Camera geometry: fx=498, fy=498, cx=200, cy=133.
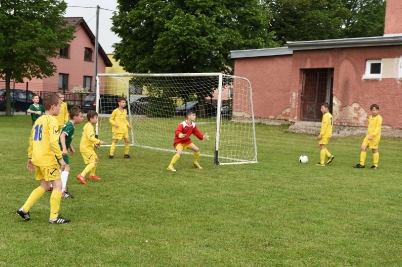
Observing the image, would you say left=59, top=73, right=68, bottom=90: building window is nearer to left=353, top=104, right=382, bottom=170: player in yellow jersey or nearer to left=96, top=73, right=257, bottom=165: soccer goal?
left=96, top=73, right=257, bottom=165: soccer goal

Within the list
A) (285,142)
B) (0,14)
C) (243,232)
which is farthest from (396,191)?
(0,14)

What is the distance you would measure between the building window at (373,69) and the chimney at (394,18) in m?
3.08

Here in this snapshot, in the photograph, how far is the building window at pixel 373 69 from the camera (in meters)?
20.4

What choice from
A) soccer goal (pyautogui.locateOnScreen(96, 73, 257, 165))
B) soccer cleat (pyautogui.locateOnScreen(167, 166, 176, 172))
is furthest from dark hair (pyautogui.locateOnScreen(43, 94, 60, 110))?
soccer goal (pyautogui.locateOnScreen(96, 73, 257, 165))

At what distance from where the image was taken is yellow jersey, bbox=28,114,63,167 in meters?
5.91

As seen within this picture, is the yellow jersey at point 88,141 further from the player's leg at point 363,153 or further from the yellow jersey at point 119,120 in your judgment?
the player's leg at point 363,153

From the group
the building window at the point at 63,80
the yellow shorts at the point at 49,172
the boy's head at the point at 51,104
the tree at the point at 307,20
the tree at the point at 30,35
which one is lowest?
the yellow shorts at the point at 49,172

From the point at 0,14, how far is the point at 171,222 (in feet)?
73.8

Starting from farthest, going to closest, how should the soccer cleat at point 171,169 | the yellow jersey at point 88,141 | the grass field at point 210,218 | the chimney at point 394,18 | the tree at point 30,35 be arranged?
the tree at point 30,35, the chimney at point 394,18, the soccer cleat at point 171,169, the yellow jersey at point 88,141, the grass field at point 210,218

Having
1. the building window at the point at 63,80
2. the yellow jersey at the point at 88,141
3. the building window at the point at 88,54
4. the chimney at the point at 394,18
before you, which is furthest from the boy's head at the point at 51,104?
the building window at the point at 88,54

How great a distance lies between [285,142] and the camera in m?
18.3

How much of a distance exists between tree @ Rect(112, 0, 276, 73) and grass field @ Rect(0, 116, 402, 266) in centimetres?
2006

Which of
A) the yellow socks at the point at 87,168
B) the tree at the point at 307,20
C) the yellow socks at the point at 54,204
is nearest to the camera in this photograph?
the yellow socks at the point at 54,204

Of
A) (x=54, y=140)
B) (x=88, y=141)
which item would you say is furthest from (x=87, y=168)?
(x=54, y=140)
